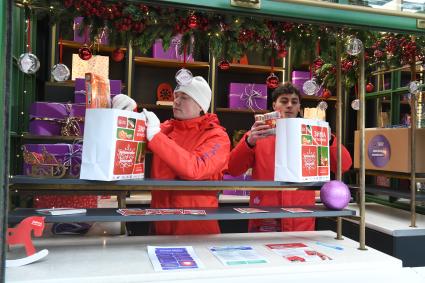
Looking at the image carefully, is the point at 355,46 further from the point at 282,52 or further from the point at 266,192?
the point at 266,192

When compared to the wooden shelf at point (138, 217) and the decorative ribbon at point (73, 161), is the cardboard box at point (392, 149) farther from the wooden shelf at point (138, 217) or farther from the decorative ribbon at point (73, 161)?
the decorative ribbon at point (73, 161)

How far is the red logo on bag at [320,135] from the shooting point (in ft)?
5.85

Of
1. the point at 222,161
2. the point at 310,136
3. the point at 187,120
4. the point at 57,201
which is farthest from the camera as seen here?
the point at 57,201

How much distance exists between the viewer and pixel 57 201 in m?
2.43

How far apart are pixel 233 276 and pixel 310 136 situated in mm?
684

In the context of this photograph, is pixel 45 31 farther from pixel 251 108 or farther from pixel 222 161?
pixel 222 161

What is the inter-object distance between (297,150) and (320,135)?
0.60ft

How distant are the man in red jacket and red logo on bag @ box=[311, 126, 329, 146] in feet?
1.69

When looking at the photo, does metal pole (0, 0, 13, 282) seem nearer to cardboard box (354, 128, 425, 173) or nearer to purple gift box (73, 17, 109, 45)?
purple gift box (73, 17, 109, 45)

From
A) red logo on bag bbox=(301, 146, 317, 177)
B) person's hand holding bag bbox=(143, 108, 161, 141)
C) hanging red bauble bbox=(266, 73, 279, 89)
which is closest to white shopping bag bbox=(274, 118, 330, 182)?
red logo on bag bbox=(301, 146, 317, 177)

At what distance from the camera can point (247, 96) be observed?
15.4 feet

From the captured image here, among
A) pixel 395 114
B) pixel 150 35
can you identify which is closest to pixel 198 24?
pixel 150 35

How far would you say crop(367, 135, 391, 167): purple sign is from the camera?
11.0ft

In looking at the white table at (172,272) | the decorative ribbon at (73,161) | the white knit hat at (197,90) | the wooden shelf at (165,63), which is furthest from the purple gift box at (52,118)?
the decorative ribbon at (73,161)
